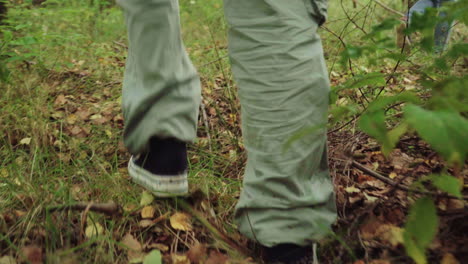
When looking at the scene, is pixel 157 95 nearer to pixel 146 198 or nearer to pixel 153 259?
pixel 146 198

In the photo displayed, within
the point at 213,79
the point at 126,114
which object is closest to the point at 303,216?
the point at 126,114

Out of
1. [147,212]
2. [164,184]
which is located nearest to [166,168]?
[164,184]

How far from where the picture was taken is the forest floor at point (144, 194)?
3.36ft

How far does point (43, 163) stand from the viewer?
5.33 ft

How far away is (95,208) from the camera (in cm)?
117

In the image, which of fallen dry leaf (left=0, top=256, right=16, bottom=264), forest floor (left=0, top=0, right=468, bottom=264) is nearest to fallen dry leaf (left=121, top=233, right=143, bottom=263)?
forest floor (left=0, top=0, right=468, bottom=264)

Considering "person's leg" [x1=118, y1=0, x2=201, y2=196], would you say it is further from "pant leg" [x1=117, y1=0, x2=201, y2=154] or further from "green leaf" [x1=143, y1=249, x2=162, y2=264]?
"green leaf" [x1=143, y1=249, x2=162, y2=264]

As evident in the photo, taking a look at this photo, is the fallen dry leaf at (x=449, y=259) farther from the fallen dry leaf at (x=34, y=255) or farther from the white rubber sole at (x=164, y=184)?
the fallen dry leaf at (x=34, y=255)

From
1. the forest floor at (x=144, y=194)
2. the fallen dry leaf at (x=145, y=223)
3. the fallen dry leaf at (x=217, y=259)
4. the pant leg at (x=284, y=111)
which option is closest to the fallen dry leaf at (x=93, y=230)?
the forest floor at (x=144, y=194)

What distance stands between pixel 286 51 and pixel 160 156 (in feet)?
1.85

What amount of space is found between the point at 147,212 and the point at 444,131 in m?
0.95

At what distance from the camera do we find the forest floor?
1024mm

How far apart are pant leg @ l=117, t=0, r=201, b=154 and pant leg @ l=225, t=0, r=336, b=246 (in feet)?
0.83

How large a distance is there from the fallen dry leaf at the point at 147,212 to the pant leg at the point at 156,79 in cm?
19
